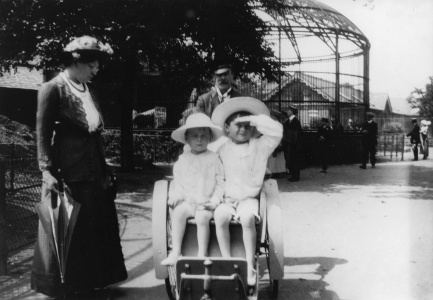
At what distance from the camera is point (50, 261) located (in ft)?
13.0

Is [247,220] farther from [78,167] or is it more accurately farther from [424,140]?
[424,140]

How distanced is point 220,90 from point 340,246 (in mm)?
2537

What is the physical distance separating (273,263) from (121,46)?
9.07m

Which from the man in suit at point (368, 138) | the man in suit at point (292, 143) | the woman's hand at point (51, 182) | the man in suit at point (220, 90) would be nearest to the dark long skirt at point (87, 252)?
the woman's hand at point (51, 182)

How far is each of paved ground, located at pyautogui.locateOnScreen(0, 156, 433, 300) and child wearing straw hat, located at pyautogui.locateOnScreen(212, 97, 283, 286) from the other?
936 millimetres

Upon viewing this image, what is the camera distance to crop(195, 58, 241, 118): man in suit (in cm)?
501

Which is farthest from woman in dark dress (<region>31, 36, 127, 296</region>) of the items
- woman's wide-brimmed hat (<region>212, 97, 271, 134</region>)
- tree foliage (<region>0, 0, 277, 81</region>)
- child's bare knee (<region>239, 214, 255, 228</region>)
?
tree foliage (<region>0, 0, 277, 81</region>)

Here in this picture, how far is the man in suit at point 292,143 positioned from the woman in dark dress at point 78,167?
9.42 meters

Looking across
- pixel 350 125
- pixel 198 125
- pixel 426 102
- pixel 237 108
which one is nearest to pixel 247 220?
pixel 198 125

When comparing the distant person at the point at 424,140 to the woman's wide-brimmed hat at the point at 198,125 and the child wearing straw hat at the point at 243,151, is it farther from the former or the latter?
the woman's wide-brimmed hat at the point at 198,125

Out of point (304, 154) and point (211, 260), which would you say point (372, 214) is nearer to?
point (211, 260)

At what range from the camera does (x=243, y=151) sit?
428cm

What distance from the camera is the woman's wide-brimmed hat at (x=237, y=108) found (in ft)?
14.4

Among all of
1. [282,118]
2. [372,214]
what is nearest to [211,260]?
[372,214]
